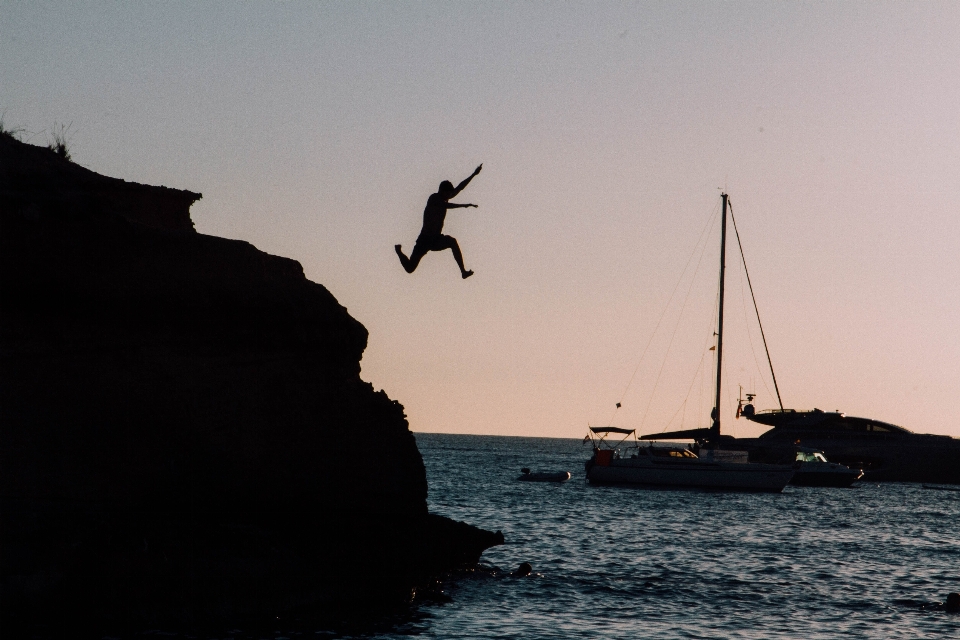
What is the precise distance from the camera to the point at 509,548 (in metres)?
33.6

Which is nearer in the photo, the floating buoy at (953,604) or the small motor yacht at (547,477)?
the floating buoy at (953,604)

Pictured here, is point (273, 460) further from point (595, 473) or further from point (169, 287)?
point (595, 473)

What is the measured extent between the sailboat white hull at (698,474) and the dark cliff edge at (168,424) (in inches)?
1675

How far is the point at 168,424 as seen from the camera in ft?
56.5

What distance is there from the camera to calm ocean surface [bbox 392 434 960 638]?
21141 millimetres

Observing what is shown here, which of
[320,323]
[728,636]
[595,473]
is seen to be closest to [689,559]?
[728,636]

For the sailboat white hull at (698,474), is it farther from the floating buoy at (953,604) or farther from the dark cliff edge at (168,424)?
the dark cliff edge at (168,424)

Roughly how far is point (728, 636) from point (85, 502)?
1169cm

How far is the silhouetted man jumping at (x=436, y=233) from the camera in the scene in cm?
1423

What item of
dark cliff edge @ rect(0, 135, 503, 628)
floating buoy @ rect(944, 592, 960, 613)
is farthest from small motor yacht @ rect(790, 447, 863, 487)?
dark cliff edge @ rect(0, 135, 503, 628)

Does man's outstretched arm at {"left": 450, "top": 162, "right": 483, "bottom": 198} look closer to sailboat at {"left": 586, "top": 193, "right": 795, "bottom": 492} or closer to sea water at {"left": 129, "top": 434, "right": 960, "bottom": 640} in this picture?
sea water at {"left": 129, "top": 434, "right": 960, "bottom": 640}

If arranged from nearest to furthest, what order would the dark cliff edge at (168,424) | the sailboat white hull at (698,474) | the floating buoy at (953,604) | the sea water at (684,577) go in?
the dark cliff edge at (168,424) → the sea water at (684,577) → the floating buoy at (953,604) → the sailboat white hull at (698,474)

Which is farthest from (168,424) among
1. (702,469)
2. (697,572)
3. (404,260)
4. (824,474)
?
(824,474)

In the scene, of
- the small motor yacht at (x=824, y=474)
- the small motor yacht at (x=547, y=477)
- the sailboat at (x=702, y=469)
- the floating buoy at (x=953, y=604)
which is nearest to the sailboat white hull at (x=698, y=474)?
the sailboat at (x=702, y=469)
